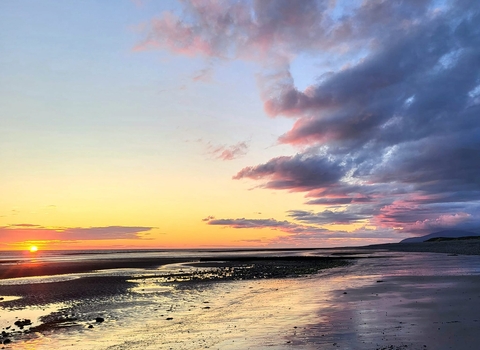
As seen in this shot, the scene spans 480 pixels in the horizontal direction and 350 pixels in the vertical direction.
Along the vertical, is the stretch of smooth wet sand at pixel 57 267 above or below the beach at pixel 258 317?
below

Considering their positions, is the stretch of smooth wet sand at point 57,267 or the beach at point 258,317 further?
the stretch of smooth wet sand at point 57,267

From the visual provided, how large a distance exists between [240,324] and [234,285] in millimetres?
18820

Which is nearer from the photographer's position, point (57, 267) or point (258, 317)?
point (258, 317)

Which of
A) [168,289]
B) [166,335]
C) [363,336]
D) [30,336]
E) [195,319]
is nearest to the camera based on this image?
[363,336]

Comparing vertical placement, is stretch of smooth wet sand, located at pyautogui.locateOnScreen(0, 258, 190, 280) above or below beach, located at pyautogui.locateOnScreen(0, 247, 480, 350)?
below

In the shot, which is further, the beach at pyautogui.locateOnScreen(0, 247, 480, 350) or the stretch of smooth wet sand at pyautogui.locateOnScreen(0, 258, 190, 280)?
the stretch of smooth wet sand at pyautogui.locateOnScreen(0, 258, 190, 280)

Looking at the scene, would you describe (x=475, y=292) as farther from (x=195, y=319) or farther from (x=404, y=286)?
(x=195, y=319)

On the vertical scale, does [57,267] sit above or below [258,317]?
below

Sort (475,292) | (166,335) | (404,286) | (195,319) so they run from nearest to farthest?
(166,335) → (195,319) → (475,292) → (404,286)

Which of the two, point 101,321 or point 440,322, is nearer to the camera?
point 440,322

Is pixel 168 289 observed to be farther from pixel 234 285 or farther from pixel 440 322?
pixel 440 322

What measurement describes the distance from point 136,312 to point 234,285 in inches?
572

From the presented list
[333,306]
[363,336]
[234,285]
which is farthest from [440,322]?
[234,285]

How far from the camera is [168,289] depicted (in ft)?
116
